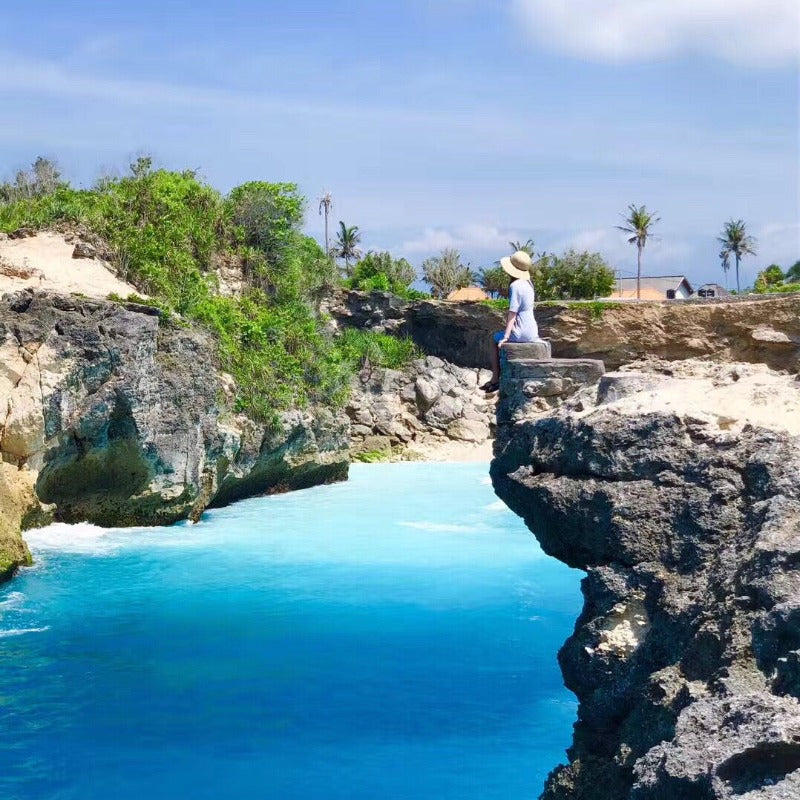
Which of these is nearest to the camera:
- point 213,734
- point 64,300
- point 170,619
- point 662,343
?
point 213,734

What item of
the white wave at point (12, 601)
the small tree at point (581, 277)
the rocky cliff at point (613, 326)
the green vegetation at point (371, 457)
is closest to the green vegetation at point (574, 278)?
the small tree at point (581, 277)

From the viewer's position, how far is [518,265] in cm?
882

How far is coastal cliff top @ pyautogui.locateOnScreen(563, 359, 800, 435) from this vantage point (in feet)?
17.9

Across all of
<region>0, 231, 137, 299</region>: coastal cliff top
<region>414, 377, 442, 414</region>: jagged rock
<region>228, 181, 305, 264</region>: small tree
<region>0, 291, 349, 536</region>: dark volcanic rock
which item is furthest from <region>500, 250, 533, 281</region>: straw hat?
<region>414, 377, 442, 414</region>: jagged rock

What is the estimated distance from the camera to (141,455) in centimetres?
1748

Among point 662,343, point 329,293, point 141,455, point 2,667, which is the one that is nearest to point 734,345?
point 662,343

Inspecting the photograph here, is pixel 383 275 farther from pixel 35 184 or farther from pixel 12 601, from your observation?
pixel 12 601

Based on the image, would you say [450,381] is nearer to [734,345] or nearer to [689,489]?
[734,345]

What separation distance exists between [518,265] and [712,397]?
337 cm

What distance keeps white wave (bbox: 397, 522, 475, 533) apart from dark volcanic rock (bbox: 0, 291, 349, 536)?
4080 millimetres

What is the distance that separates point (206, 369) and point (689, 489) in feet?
48.8

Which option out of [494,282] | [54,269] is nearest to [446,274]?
[494,282]

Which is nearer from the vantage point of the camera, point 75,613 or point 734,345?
point 75,613

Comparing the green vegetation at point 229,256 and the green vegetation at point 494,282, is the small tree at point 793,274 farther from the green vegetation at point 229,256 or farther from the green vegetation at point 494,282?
the green vegetation at point 229,256
